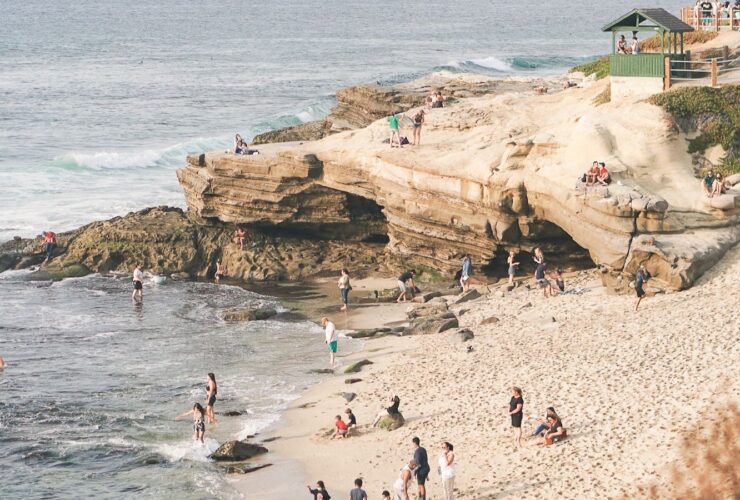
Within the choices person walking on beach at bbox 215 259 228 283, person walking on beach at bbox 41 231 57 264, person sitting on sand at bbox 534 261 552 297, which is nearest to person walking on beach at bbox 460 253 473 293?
person sitting on sand at bbox 534 261 552 297

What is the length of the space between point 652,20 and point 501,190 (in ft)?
21.3

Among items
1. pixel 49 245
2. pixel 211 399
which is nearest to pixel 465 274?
pixel 211 399

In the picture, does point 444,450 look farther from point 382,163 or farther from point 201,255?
point 201,255

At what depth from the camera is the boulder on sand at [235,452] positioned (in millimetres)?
25312

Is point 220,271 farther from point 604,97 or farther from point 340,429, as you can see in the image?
point 340,429

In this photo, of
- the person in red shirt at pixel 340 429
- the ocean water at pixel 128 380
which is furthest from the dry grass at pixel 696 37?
the person in red shirt at pixel 340 429

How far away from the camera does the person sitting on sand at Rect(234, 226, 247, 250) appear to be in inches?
1629

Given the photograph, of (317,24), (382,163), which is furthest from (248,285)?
(317,24)

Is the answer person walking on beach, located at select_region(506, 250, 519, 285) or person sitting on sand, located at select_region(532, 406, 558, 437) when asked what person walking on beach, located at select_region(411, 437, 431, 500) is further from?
person walking on beach, located at select_region(506, 250, 519, 285)

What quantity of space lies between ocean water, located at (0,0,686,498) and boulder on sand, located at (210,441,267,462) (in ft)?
1.24

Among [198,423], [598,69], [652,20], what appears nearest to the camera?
[198,423]

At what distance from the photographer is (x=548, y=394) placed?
25.2 meters

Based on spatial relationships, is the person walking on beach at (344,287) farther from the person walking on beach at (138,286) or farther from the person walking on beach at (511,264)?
the person walking on beach at (138,286)

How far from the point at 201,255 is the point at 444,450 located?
70.0ft
